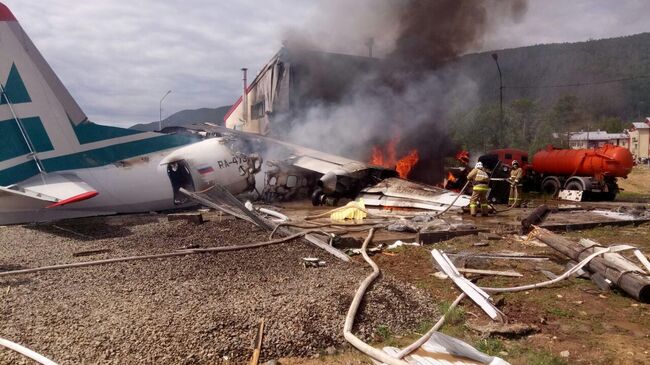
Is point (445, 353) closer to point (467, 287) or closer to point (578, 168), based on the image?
point (467, 287)

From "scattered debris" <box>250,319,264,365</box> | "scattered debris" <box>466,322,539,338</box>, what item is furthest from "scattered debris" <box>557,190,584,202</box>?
"scattered debris" <box>250,319,264,365</box>

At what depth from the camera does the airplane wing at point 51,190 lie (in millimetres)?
10352

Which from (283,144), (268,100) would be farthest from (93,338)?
(268,100)

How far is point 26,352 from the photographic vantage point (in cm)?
426

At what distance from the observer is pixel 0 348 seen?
4.50 meters

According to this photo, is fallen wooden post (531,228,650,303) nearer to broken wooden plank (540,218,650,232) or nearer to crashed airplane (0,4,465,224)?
broken wooden plank (540,218,650,232)

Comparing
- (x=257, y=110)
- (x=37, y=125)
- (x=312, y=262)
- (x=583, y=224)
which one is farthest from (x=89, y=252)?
(x=257, y=110)

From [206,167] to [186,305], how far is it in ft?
29.6

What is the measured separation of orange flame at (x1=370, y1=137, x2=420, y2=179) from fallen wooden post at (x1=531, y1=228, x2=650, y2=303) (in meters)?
14.1

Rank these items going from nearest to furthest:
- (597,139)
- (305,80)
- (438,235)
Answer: (438,235), (305,80), (597,139)

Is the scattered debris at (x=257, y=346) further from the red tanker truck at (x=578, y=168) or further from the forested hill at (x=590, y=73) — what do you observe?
the forested hill at (x=590, y=73)

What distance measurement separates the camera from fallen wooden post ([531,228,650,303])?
6.26 meters

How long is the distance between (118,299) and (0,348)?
58.4 inches

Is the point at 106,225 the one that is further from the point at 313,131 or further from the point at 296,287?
the point at 313,131
